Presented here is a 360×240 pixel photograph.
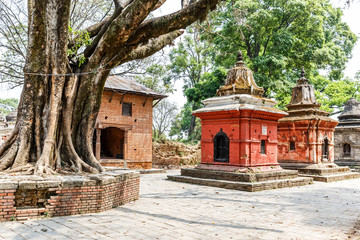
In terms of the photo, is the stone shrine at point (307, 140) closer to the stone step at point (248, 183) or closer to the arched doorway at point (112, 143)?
the stone step at point (248, 183)

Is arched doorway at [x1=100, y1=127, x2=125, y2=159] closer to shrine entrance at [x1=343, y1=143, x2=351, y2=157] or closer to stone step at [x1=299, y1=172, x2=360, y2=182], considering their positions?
stone step at [x1=299, y1=172, x2=360, y2=182]

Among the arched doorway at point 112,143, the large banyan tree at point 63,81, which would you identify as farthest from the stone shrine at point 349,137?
the large banyan tree at point 63,81

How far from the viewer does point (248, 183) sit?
405 inches

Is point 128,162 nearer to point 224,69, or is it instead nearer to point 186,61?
point 224,69

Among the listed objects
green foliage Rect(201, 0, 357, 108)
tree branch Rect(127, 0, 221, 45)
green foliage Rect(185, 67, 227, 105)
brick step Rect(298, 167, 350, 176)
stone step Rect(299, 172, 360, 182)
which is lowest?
stone step Rect(299, 172, 360, 182)

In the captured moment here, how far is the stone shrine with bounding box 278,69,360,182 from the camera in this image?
14.8m

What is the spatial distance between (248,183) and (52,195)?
6.52 metres

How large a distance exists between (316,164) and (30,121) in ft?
42.2

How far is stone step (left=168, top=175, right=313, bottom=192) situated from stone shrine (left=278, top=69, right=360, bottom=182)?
8.85 feet

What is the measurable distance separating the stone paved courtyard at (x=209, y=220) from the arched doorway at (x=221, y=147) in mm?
2997

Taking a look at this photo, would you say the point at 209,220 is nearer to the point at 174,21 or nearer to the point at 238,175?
the point at 174,21

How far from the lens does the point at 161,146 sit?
2289 centimetres

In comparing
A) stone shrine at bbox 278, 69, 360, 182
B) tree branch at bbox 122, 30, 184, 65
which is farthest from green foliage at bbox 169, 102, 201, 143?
tree branch at bbox 122, 30, 184, 65

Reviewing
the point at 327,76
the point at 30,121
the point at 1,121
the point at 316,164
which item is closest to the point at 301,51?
the point at 327,76
